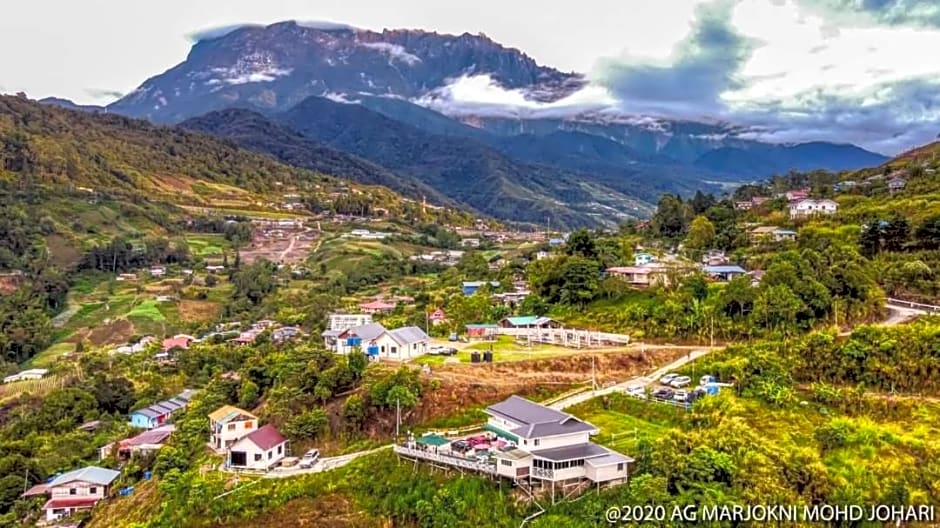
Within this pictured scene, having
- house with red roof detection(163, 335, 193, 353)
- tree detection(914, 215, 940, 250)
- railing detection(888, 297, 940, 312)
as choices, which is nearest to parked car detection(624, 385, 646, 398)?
railing detection(888, 297, 940, 312)

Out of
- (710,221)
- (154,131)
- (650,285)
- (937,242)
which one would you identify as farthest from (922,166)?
(154,131)

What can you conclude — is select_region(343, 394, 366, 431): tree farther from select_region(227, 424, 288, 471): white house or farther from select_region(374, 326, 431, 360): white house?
select_region(374, 326, 431, 360): white house

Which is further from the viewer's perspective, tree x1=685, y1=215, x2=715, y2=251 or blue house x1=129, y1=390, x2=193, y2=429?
tree x1=685, y1=215, x2=715, y2=251

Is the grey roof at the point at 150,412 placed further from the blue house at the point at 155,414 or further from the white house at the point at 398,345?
the white house at the point at 398,345

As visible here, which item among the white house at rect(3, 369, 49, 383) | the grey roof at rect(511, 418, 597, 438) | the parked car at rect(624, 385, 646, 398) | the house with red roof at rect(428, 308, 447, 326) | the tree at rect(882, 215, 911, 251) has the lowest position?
the white house at rect(3, 369, 49, 383)

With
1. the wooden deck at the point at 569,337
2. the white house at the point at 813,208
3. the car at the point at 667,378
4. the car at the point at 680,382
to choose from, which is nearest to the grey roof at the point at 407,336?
the wooden deck at the point at 569,337

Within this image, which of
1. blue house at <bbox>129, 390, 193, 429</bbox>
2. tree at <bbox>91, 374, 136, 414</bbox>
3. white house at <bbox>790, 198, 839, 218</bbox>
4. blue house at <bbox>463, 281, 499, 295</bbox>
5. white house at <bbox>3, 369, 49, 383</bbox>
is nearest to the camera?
blue house at <bbox>129, 390, 193, 429</bbox>
